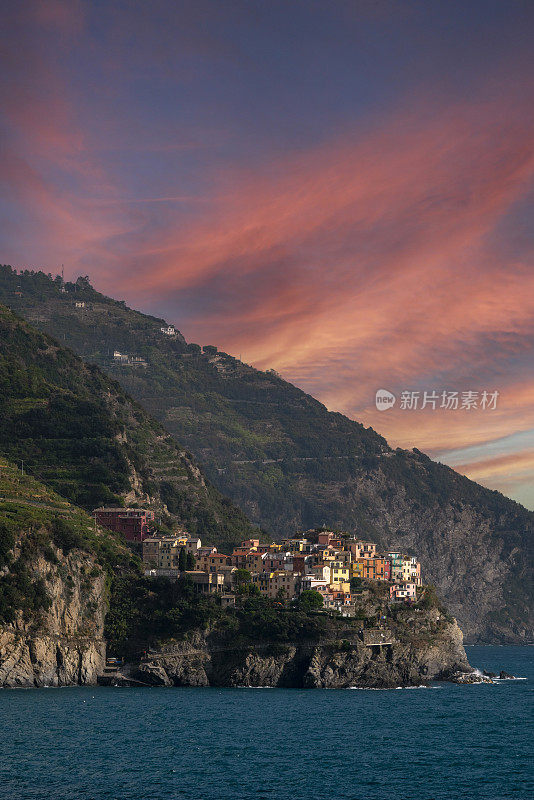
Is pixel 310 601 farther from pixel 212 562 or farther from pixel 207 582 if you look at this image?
pixel 212 562

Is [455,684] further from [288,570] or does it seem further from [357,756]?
[357,756]

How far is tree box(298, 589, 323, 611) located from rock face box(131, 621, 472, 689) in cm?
783

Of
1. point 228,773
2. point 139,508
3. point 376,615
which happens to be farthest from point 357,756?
point 139,508

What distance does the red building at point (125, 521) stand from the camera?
173250mm

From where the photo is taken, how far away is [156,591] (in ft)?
481

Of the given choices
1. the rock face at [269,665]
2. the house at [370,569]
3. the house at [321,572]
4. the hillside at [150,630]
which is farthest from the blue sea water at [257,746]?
the house at [370,569]

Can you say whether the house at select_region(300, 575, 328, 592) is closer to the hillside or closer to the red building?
the hillside

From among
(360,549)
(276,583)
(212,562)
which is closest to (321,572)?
(276,583)

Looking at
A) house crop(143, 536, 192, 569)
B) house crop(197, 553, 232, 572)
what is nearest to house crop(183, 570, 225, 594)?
house crop(197, 553, 232, 572)

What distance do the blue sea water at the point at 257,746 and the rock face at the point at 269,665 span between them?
5066 millimetres

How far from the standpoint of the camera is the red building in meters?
173

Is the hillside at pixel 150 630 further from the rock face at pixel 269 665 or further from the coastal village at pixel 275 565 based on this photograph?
the coastal village at pixel 275 565

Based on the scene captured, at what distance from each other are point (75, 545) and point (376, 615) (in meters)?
44.1

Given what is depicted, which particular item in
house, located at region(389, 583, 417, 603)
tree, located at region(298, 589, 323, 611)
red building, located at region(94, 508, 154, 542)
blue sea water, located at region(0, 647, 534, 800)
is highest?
red building, located at region(94, 508, 154, 542)
